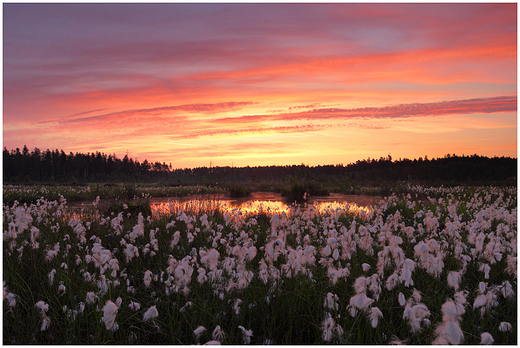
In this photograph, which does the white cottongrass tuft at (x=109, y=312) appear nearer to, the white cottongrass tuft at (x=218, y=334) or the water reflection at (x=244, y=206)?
the white cottongrass tuft at (x=218, y=334)

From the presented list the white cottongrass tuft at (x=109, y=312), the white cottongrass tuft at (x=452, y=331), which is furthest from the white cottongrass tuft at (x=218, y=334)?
the white cottongrass tuft at (x=452, y=331)

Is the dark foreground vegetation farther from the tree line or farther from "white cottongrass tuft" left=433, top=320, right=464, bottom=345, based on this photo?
"white cottongrass tuft" left=433, top=320, right=464, bottom=345

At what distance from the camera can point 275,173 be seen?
9569 cm

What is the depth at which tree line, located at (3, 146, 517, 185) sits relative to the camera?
3869 cm

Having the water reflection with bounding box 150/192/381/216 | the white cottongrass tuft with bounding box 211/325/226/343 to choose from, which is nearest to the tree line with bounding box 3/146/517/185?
the water reflection with bounding box 150/192/381/216

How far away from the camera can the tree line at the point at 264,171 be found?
38.7 m

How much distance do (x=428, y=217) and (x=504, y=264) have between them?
4.91 ft

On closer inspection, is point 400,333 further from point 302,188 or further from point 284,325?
point 302,188

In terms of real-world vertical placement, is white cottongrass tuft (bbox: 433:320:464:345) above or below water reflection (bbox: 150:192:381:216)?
above

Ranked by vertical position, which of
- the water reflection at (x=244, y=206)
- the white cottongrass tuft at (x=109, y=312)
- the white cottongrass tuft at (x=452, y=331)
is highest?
the white cottongrass tuft at (x=452, y=331)

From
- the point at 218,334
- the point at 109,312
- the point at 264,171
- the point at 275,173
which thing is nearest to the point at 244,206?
the point at 218,334

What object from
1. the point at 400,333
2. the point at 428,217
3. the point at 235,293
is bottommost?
the point at 400,333

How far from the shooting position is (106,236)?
6.30 m

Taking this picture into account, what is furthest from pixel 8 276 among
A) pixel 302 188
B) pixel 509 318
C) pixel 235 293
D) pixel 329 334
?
pixel 302 188
